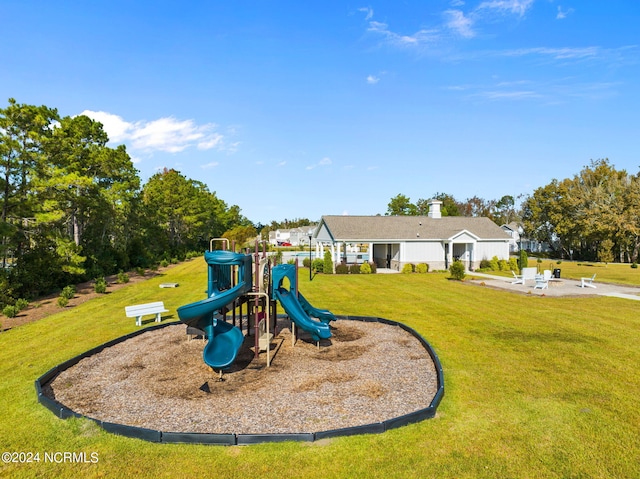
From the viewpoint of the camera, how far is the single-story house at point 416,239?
36156 millimetres

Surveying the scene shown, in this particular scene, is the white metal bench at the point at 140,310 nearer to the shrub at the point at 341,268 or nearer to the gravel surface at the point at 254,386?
the gravel surface at the point at 254,386

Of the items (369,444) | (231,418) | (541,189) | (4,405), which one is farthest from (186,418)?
(541,189)

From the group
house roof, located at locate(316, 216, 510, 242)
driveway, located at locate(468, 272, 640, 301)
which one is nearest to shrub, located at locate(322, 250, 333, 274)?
house roof, located at locate(316, 216, 510, 242)

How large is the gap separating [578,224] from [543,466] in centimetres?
5529

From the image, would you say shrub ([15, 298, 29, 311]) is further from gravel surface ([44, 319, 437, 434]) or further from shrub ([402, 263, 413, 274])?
shrub ([402, 263, 413, 274])

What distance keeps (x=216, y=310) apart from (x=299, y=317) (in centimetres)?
289

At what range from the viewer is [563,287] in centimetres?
2422

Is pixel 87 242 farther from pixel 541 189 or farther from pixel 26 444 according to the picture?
pixel 541 189

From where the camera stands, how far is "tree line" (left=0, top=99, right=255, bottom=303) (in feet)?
67.9

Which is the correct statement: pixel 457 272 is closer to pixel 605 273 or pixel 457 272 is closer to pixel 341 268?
pixel 341 268

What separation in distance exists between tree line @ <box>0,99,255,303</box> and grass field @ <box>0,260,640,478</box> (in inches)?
346

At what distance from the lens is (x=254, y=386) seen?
8.91m

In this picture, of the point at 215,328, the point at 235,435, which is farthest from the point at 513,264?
the point at 235,435

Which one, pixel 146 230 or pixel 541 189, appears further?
pixel 541 189
